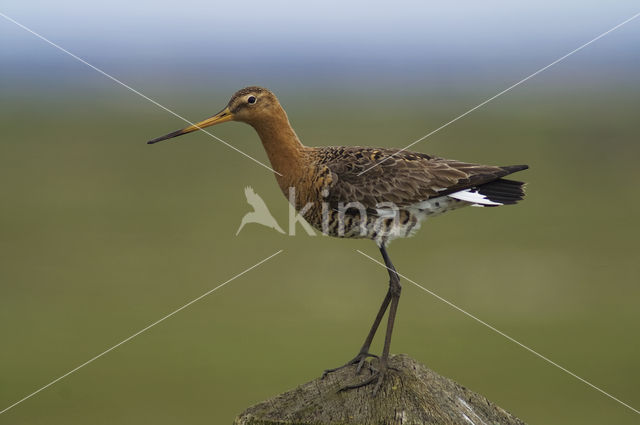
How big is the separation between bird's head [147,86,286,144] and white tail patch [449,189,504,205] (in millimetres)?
1692

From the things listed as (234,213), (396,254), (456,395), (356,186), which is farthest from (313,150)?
(234,213)

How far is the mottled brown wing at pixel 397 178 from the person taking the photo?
6.83 m

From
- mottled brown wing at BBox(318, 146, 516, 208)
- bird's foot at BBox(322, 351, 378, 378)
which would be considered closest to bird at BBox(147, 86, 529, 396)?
mottled brown wing at BBox(318, 146, 516, 208)

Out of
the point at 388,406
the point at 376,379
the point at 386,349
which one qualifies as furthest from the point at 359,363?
the point at 388,406

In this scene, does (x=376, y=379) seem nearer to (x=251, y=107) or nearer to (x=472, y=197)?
(x=472, y=197)

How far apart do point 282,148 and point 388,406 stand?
293 cm

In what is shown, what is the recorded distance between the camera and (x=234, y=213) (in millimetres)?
37031

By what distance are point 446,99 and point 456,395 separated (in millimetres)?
100074

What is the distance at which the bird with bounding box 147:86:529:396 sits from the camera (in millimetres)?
6797

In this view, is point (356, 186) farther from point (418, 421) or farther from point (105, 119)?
point (105, 119)

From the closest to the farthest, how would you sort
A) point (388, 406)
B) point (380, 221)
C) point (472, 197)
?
point (388, 406) → point (472, 197) → point (380, 221)

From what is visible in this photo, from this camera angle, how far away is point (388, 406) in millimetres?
4727

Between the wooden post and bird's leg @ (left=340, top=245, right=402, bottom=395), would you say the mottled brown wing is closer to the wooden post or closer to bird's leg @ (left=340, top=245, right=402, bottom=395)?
bird's leg @ (left=340, top=245, right=402, bottom=395)

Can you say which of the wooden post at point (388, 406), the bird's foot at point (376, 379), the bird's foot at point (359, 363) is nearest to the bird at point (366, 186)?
the bird's foot at point (359, 363)
